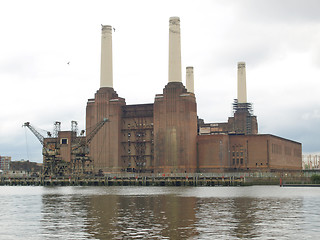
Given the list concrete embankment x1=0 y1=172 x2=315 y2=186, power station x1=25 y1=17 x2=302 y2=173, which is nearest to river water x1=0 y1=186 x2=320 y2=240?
concrete embankment x1=0 y1=172 x2=315 y2=186

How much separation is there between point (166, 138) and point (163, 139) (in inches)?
43.9

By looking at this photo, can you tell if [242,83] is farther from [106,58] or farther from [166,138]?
[106,58]

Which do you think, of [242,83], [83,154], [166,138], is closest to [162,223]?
[83,154]

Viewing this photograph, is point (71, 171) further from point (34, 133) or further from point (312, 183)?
point (312, 183)

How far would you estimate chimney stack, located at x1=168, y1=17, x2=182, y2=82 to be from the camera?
519 ft

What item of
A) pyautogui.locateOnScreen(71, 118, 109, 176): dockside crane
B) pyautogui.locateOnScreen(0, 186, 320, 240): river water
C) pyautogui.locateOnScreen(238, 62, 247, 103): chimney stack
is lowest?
pyautogui.locateOnScreen(0, 186, 320, 240): river water

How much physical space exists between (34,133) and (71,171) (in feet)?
57.4

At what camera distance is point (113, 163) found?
548 ft

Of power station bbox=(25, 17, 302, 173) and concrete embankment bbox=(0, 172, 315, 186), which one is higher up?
power station bbox=(25, 17, 302, 173)

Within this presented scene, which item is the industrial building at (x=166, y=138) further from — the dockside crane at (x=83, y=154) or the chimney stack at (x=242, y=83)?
the chimney stack at (x=242, y=83)

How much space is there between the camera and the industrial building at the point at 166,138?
15850 cm

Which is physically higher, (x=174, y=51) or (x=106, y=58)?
(x=106, y=58)

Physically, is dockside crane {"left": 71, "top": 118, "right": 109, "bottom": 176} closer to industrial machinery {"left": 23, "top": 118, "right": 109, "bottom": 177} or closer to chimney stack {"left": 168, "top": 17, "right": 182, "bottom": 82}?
industrial machinery {"left": 23, "top": 118, "right": 109, "bottom": 177}

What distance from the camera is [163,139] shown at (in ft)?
524
